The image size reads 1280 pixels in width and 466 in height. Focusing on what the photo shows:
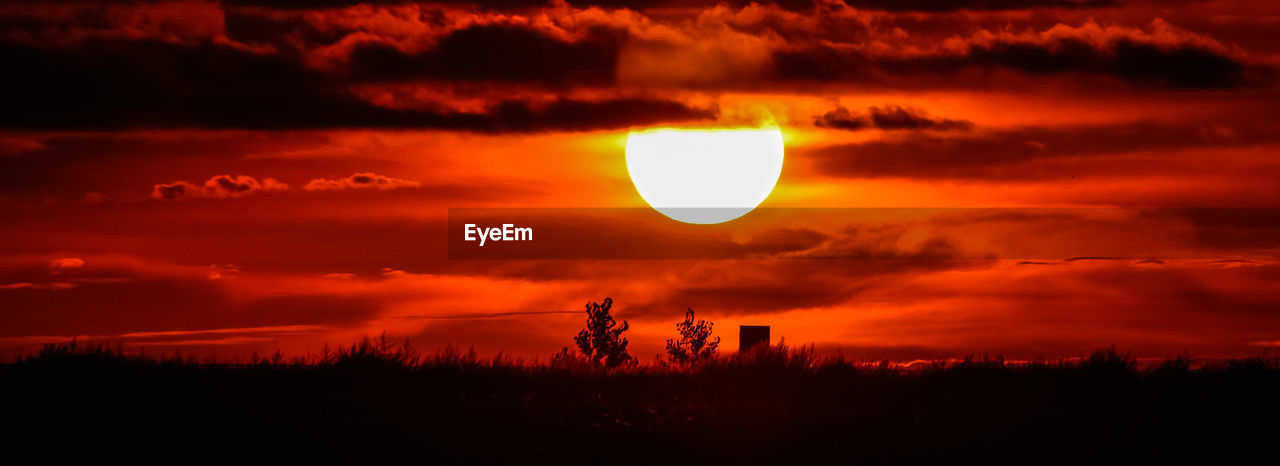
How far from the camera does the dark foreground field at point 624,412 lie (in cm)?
2139

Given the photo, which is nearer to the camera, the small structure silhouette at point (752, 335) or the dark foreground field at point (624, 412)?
the dark foreground field at point (624, 412)

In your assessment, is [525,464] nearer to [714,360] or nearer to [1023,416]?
[714,360]

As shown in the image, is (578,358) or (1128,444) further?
(578,358)

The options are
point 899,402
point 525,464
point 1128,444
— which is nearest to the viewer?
point 525,464

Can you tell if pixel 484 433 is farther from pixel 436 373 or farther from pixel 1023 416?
pixel 1023 416

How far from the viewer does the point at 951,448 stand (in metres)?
22.3

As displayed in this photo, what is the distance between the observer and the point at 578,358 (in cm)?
2639

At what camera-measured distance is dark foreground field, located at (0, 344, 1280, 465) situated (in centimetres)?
2139

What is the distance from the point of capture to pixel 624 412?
2281 centimetres

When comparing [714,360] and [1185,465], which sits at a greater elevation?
[714,360]

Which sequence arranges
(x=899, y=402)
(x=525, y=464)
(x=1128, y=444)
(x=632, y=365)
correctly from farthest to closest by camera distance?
1. (x=632, y=365)
2. (x=899, y=402)
3. (x=1128, y=444)
4. (x=525, y=464)

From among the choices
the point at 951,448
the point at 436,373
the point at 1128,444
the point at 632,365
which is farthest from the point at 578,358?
the point at 1128,444

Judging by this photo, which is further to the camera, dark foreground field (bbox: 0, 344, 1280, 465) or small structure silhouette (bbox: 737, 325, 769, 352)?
small structure silhouette (bbox: 737, 325, 769, 352)

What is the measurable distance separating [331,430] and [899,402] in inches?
360
